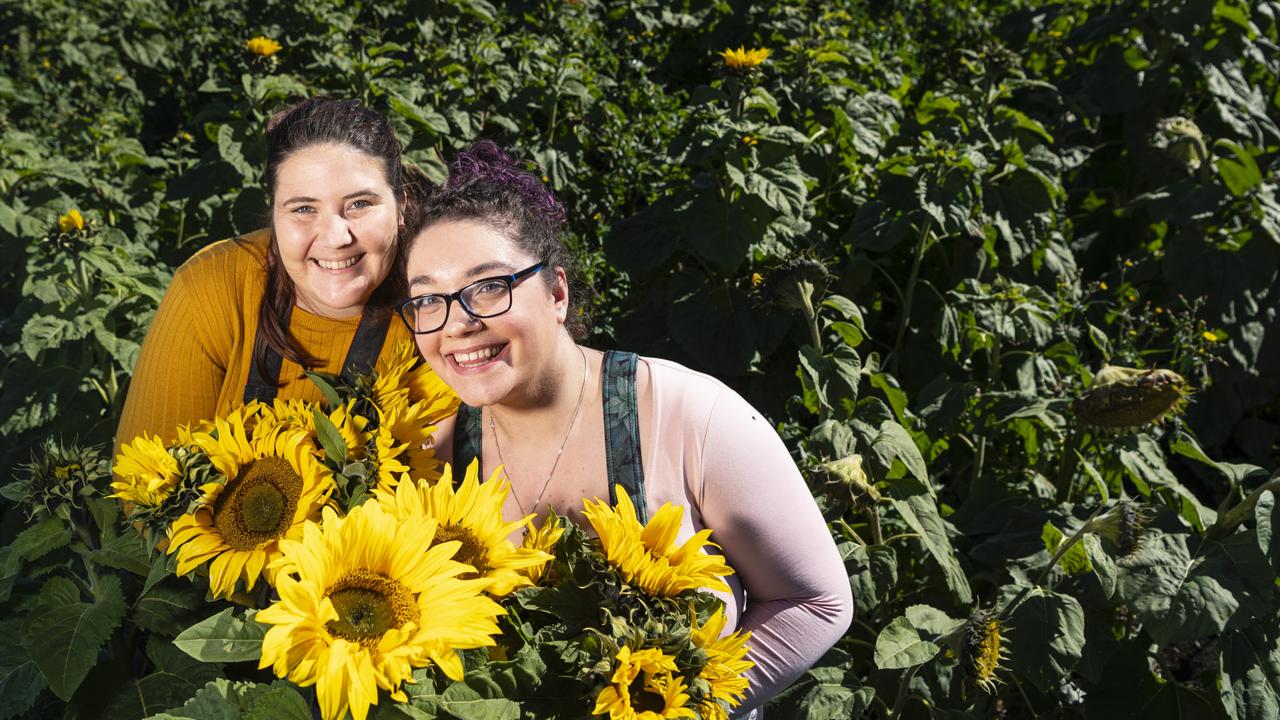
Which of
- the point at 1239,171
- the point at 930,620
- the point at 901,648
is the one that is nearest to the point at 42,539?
the point at 901,648

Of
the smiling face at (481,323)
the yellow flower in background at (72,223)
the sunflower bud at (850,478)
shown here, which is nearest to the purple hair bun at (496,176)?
the smiling face at (481,323)

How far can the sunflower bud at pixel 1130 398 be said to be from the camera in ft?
7.11

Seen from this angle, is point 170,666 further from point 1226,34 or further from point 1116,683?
point 1226,34

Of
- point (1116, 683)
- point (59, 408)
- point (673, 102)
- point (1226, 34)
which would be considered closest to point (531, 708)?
point (1116, 683)

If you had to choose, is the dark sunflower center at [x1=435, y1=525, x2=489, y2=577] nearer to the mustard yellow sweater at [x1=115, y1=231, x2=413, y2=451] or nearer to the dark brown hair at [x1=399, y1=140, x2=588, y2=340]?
the dark brown hair at [x1=399, y1=140, x2=588, y2=340]

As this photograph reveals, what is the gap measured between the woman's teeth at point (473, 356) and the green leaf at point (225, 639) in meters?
0.45

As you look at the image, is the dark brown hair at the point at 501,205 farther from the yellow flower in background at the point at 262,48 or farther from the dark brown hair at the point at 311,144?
the yellow flower in background at the point at 262,48

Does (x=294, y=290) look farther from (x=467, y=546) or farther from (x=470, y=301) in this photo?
(x=467, y=546)

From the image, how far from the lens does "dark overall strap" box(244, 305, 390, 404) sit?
1896mm

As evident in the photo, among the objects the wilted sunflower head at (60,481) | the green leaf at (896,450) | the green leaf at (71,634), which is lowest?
the green leaf at (71,634)

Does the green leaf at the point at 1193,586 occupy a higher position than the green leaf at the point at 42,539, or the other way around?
the green leaf at the point at 42,539

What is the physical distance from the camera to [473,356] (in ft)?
4.82

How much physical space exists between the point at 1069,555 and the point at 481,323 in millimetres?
1446

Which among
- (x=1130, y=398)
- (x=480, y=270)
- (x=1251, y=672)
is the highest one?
(x=480, y=270)
